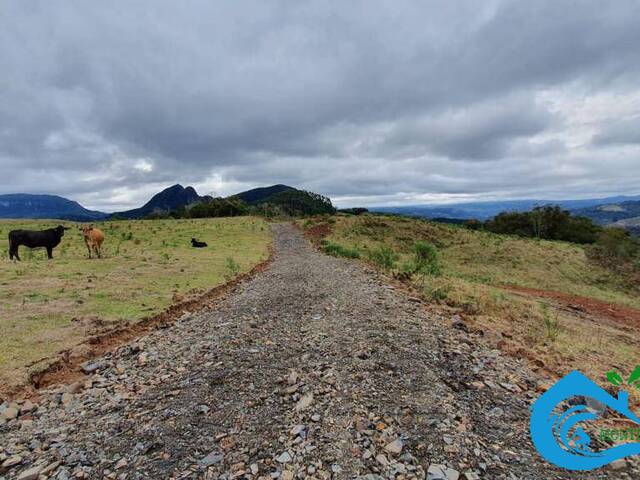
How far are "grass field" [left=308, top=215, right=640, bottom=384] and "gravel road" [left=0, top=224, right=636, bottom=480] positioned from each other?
6.00 feet

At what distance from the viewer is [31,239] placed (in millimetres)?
17531

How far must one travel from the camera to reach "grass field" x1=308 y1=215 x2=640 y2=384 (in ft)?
25.6

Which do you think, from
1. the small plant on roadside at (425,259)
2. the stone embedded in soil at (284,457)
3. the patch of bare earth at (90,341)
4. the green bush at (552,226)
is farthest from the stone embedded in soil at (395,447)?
the green bush at (552,226)

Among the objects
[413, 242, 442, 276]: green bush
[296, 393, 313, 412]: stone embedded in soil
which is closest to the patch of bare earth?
[296, 393, 313, 412]: stone embedded in soil

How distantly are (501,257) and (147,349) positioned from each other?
31.5m

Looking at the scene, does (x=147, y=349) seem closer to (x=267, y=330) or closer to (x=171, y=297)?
(x=267, y=330)

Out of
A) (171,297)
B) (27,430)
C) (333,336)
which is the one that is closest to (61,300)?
(171,297)

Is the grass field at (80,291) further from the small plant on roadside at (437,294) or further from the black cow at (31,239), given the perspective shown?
the small plant on roadside at (437,294)

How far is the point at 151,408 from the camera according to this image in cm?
512

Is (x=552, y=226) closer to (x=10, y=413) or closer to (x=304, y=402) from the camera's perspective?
(x=304, y=402)

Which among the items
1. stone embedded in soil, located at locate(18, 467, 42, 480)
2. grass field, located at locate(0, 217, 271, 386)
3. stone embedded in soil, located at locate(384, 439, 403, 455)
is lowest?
stone embedded in soil, located at locate(384, 439, 403, 455)

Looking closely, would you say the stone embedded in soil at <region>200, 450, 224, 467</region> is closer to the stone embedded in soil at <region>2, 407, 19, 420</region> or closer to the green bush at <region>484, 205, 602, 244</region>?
the stone embedded in soil at <region>2, 407, 19, 420</region>

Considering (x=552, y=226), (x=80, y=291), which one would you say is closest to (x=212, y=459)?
(x=80, y=291)

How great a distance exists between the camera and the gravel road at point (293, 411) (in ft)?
12.7
